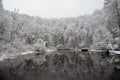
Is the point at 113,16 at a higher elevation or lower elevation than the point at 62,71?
higher

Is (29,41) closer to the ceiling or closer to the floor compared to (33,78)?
closer to the ceiling

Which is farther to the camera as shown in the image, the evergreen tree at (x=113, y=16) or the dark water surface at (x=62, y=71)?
the evergreen tree at (x=113, y=16)

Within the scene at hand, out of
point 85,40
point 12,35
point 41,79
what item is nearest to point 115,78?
point 41,79

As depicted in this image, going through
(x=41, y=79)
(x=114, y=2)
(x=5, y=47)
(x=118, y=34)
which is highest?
(x=114, y=2)

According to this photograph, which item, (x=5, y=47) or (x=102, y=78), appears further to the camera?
(x=5, y=47)

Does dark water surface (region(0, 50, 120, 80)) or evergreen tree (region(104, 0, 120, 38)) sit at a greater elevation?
evergreen tree (region(104, 0, 120, 38))

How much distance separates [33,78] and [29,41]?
42059 mm

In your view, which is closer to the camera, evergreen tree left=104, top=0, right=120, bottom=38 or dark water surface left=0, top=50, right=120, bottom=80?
dark water surface left=0, top=50, right=120, bottom=80

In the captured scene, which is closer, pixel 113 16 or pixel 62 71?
pixel 62 71

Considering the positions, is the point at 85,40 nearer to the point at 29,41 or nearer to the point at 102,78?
the point at 29,41

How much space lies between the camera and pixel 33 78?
9883 millimetres

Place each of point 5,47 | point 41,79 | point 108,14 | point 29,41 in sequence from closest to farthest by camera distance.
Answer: point 41,79, point 5,47, point 108,14, point 29,41

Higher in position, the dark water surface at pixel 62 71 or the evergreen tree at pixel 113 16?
the evergreen tree at pixel 113 16

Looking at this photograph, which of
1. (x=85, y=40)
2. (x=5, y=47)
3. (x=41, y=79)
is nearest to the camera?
(x=41, y=79)
